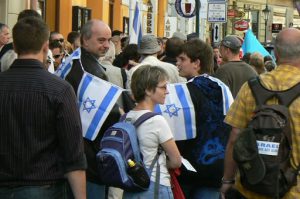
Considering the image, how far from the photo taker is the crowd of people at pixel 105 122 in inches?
177

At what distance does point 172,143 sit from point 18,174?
1.45 metres

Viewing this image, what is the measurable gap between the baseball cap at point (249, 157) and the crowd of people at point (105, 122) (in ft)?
0.83

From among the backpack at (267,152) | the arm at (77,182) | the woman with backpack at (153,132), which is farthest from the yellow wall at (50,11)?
the arm at (77,182)

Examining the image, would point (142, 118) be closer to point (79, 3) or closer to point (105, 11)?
point (79, 3)

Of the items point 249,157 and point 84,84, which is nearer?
point 249,157

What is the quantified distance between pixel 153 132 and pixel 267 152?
1035 mm

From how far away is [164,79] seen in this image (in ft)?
19.1

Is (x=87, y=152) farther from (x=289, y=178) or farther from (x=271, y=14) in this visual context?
(x=271, y=14)

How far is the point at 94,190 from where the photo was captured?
6.44m

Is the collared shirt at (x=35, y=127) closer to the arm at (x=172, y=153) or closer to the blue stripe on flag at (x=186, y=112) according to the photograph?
the arm at (x=172, y=153)

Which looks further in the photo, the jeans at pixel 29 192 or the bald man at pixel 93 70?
the bald man at pixel 93 70

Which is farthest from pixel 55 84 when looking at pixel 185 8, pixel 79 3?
pixel 79 3

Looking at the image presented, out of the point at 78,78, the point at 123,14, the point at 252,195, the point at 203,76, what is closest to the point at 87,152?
the point at 78,78

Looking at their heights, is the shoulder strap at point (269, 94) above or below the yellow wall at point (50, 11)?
below
